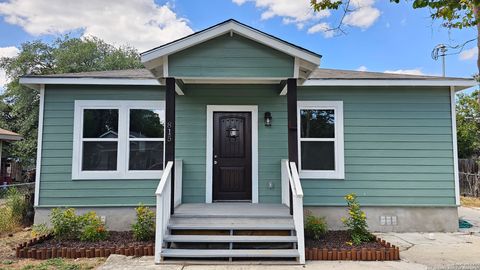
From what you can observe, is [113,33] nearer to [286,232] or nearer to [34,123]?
[34,123]

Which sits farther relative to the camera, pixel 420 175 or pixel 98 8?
pixel 98 8

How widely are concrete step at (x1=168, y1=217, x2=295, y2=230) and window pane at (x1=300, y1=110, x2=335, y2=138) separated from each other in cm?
216

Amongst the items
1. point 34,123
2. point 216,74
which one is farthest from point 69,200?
point 34,123

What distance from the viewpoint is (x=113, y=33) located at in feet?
75.3

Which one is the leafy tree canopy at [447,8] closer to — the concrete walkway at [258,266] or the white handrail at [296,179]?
the white handrail at [296,179]

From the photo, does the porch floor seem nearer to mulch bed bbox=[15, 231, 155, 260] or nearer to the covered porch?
the covered porch

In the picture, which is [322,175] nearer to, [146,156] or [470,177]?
[146,156]

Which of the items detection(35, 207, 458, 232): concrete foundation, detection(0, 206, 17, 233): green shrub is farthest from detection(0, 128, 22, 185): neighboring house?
detection(35, 207, 458, 232): concrete foundation

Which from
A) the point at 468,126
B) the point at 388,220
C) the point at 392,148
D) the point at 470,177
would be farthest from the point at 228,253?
the point at 468,126

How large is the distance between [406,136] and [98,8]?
15.5 m

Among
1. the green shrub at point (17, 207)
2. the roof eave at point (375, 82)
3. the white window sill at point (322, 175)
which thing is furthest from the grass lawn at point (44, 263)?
the roof eave at point (375, 82)

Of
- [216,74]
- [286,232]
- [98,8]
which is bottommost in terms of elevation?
[286,232]

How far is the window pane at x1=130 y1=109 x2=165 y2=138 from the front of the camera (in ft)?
21.0

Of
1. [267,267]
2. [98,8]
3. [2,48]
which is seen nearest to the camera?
[267,267]
